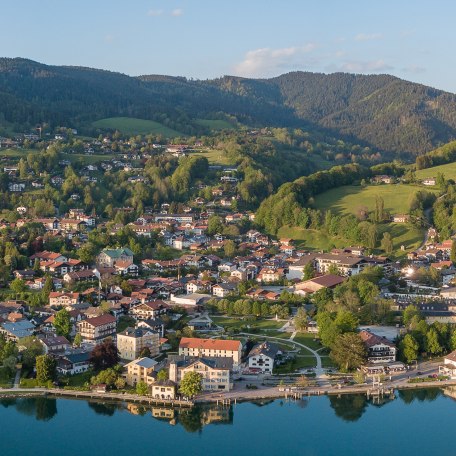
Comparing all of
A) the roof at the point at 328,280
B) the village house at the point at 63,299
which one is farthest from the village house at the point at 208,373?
the roof at the point at 328,280

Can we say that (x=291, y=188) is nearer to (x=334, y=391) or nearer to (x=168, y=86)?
(x=334, y=391)

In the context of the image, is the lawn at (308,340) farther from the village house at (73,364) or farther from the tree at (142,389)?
the village house at (73,364)

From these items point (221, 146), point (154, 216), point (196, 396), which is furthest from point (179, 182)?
point (196, 396)

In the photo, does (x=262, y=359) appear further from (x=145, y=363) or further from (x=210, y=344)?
(x=145, y=363)

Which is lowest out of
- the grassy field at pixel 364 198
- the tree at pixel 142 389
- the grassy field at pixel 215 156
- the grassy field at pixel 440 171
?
the tree at pixel 142 389

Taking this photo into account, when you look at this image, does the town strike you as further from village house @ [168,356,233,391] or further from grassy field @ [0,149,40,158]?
grassy field @ [0,149,40,158]

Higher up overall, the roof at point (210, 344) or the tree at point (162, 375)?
the roof at point (210, 344)

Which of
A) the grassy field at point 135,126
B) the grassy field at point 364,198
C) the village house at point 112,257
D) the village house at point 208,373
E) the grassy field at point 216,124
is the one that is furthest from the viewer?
the grassy field at point 216,124
